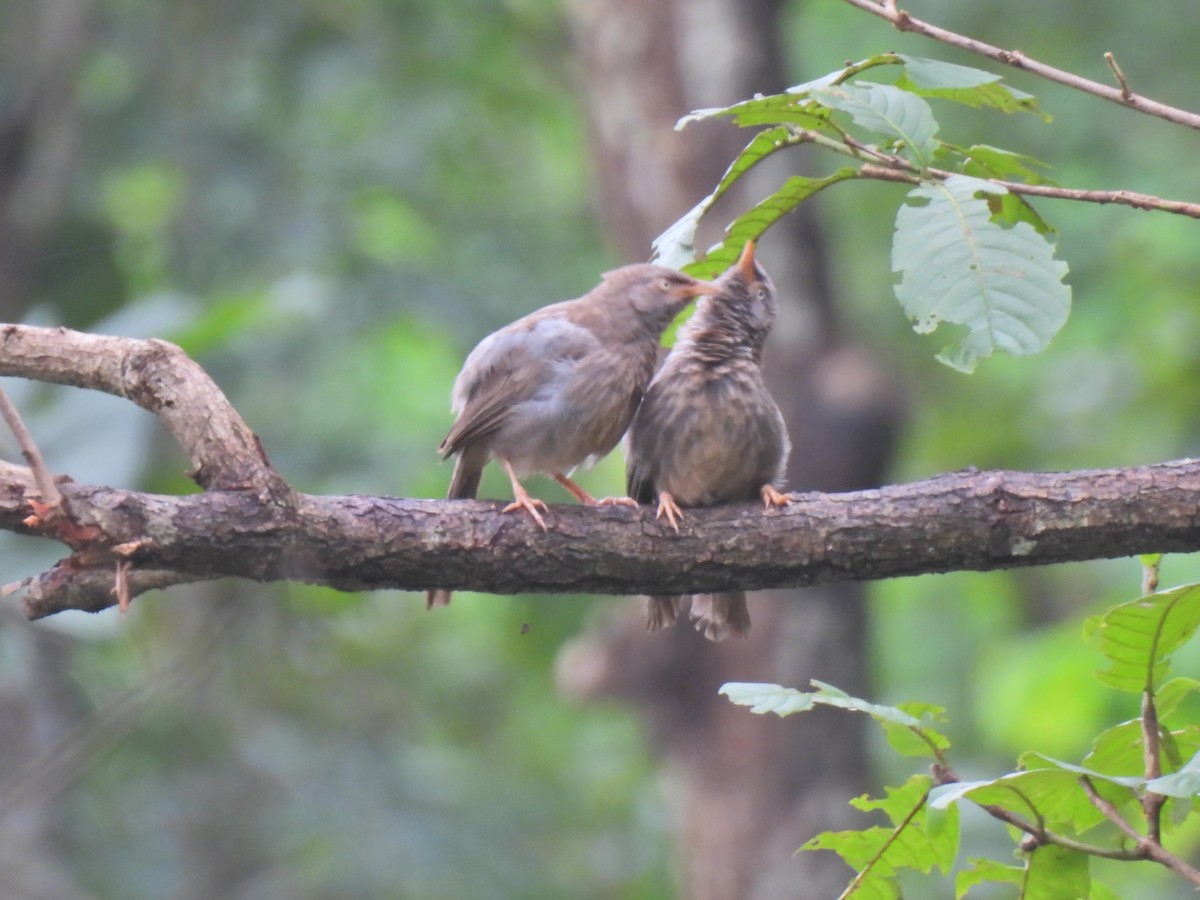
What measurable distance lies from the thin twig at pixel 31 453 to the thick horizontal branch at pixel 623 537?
0.05 metres

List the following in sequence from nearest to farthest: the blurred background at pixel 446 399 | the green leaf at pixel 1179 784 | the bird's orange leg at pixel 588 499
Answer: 1. the green leaf at pixel 1179 784
2. the bird's orange leg at pixel 588 499
3. the blurred background at pixel 446 399

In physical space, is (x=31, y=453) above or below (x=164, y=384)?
below

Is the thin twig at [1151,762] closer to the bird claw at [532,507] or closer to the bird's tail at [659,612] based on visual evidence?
the bird claw at [532,507]

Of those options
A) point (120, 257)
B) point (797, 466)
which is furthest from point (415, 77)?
point (797, 466)

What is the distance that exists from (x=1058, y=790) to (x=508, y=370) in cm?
221

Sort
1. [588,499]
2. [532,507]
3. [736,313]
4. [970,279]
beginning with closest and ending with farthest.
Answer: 1. [970,279]
2. [532,507]
3. [588,499]
4. [736,313]

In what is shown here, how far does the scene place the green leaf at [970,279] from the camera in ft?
8.54

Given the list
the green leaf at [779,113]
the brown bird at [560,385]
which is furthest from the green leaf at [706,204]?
the brown bird at [560,385]

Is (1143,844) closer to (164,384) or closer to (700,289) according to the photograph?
(164,384)

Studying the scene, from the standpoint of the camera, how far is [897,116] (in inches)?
106

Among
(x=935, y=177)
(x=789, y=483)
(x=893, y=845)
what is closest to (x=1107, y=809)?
(x=893, y=845)

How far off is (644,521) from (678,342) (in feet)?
3.99

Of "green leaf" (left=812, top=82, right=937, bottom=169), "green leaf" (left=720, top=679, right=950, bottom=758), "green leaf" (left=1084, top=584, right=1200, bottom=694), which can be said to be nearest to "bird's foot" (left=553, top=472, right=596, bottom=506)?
"green leaf" (left=720, top=679, right=950, bottom=758)

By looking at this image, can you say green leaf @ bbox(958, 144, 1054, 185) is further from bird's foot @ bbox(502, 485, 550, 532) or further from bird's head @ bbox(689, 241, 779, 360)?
bird's head @ bbox(689, 241, 779, 360)
